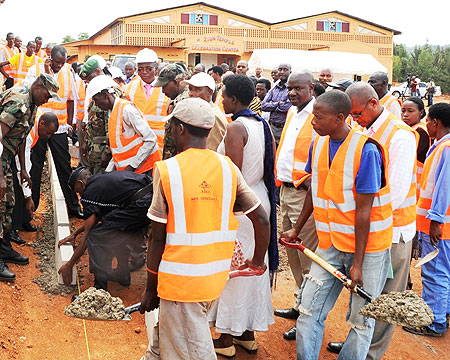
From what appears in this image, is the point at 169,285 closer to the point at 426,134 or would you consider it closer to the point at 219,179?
the point at 219,179

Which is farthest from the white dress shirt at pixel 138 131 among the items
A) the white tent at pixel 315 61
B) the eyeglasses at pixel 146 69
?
the white tent at pixel 315 61

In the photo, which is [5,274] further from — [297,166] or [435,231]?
[435,231]

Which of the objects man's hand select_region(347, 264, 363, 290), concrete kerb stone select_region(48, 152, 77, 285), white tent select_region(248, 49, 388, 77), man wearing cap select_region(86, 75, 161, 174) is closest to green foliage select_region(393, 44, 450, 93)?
white tent select_region(248, 49, 388, 77)

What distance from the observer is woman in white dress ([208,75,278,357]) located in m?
4.07

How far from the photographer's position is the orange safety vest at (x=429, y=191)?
505cm

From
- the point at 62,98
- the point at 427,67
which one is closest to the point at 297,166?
the point at 62,98

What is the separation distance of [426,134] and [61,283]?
412 cm

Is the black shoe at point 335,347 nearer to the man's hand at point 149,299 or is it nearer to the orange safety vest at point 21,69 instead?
the man's hand at point 149,299

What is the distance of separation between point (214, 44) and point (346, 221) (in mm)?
36810

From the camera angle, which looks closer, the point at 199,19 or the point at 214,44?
the point at 214,44

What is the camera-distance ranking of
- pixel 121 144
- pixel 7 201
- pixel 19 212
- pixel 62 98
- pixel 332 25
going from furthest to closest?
pixel 332 25, pixel 62 98, pixel 19 212, pixel 121 144, pixel 7 201

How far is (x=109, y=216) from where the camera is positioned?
506 cm

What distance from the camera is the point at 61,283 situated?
5.42 meters

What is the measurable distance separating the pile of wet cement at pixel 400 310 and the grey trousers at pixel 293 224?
1486 millimetres
